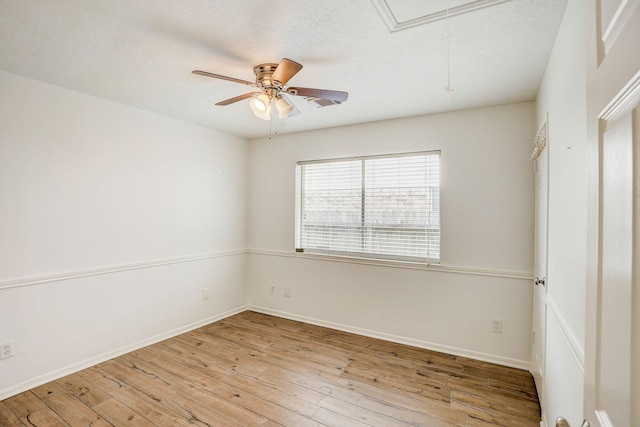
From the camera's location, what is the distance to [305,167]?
4078mm

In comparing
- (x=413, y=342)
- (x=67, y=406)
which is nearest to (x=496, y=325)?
(x=413, y=342)

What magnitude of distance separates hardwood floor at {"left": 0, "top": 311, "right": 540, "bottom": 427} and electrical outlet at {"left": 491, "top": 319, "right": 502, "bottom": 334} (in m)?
0.33

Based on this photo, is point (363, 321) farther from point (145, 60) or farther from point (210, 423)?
point (145, 60)

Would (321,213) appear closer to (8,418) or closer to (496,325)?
(496,325)

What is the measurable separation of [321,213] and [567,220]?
2.73 m

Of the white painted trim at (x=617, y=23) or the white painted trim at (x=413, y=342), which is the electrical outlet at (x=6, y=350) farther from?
the white painted trim at (x=617, y=23)

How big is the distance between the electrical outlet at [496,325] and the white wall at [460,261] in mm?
34

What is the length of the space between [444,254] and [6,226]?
12.3ft

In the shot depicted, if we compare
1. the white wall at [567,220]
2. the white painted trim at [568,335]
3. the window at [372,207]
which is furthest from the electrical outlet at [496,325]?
the white painted trim at [568,335]

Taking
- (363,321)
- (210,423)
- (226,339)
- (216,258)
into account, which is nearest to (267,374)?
(210,423)

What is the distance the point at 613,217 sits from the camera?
59 cm

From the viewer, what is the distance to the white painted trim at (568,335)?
1.24 m

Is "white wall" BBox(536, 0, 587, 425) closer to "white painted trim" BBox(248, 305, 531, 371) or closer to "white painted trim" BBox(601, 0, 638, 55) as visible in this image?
"white painted trim" BBox(601, 0, 638, 55)

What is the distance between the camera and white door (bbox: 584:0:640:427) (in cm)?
51
